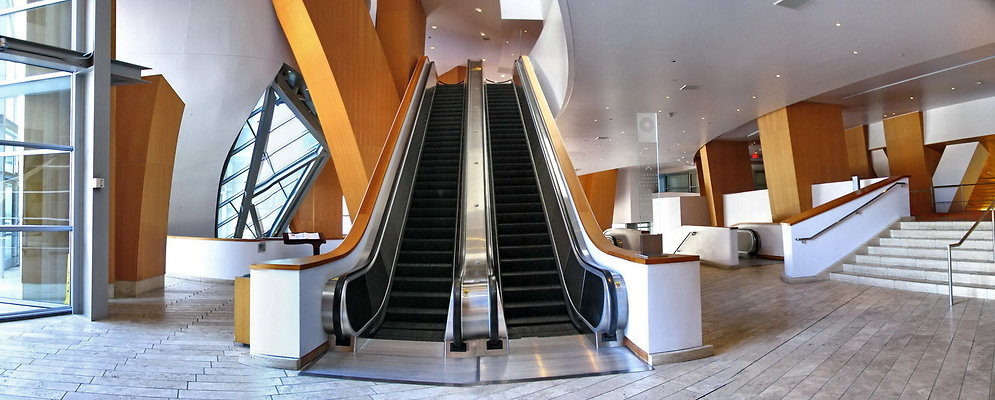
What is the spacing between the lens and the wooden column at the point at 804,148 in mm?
13836

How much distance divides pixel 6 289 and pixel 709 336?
797 centimetres

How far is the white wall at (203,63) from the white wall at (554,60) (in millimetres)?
6288

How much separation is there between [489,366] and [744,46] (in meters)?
7.27

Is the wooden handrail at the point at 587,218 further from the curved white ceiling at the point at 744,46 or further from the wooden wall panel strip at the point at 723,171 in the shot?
the wooden wall panel strip at the point at 723,171

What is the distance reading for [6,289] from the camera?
6.12 meters

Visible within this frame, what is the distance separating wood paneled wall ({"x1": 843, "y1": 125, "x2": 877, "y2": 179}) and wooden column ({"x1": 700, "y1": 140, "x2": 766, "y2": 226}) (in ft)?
11.5

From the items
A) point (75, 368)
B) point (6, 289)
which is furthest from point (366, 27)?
point (75, 368)

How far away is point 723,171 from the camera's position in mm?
20453

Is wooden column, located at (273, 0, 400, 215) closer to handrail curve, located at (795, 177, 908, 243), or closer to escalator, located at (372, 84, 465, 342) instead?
escalator, located at (372, 84, 465, 342)

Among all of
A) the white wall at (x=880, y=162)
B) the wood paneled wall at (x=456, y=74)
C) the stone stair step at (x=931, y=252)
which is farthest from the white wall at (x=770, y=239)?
the wood paneled wall at (x=456, y=74)

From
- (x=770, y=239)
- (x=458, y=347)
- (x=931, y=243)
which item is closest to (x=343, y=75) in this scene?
(x=458, y=347)

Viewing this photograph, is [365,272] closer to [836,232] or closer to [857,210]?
[836,232]

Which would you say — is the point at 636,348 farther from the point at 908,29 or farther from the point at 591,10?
the point at 908,29

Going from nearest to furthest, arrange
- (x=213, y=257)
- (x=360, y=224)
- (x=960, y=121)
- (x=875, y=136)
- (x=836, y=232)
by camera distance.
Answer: (x=360, y=224)
(x=836, y=232)
(x=213, y=257)
(x=960, y=121)
(x=875, y=136)
